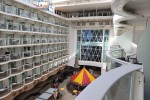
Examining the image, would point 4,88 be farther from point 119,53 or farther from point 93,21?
point 93,21

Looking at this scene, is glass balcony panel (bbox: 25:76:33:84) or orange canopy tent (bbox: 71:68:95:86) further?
orange canopy tent (bbox: 71:68:95:86)

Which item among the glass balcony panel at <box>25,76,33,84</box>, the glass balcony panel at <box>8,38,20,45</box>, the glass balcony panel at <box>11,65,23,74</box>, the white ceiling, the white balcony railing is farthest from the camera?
the glass balcony panel at <box>25,76,33,84</box>

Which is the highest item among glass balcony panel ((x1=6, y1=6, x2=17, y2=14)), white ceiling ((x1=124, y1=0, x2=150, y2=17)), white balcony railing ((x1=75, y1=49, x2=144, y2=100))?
glass balcony panel ((x1=6, y1=6, x2=17, y2=14))

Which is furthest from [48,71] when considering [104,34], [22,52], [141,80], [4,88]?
[141,80]

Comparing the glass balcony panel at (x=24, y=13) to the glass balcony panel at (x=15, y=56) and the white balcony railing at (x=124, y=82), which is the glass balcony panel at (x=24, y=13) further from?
the white balcony railing at (x=124, y=82)

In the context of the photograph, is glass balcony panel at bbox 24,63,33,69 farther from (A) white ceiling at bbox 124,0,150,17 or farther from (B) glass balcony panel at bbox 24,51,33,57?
(A) white ceiling at bbox 124,0,150,17

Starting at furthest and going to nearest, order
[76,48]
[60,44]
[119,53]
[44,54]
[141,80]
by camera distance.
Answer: [76,48]
[60,44]
[44,54]
[119,53]
[141,80]

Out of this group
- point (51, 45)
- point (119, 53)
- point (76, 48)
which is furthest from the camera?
point (76, 48)

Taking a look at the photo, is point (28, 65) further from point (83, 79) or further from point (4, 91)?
point (83, 79)

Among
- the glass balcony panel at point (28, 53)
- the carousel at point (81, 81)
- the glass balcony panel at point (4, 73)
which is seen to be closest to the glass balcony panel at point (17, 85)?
the glass balcony panel at point (4, 73)

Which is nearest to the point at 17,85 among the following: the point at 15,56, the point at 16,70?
the point at 16,70

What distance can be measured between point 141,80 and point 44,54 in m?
15.9

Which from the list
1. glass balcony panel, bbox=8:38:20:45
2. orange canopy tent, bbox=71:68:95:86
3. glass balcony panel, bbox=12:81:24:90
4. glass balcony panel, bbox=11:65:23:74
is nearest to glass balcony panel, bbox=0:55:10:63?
glass balcony panel, bbox=8:38:20:45

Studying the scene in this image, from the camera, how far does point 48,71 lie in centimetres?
1844
